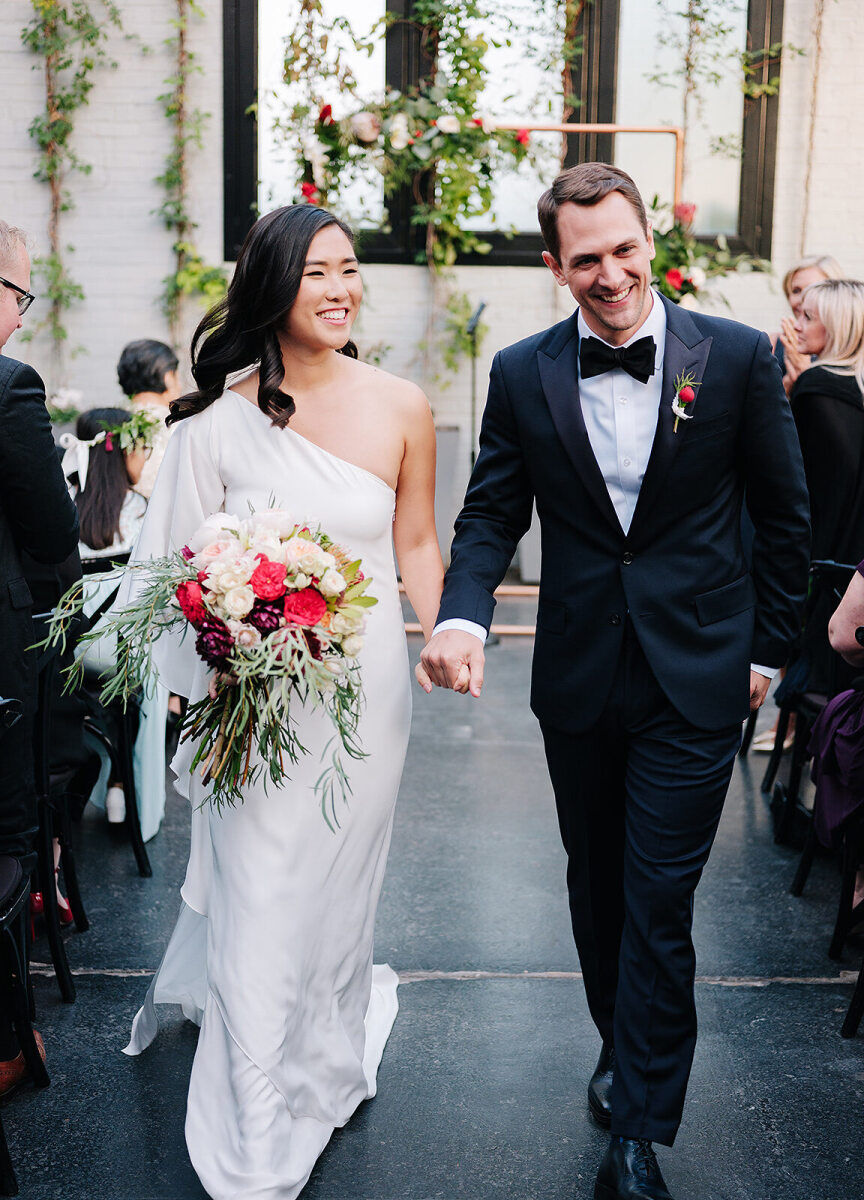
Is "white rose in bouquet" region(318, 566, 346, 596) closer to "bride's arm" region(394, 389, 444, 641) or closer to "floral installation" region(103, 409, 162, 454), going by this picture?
"bride's arm" region(394, 389, 444, 641)

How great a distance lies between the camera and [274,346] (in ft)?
9.88

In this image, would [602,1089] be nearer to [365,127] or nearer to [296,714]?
[296,714]

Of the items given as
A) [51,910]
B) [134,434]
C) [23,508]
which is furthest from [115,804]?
[23,508]

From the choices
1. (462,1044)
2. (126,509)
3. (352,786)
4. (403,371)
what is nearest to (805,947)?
(462,1044)

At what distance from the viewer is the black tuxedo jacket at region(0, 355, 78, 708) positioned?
9.97 ft

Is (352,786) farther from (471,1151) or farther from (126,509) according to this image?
(126,509)

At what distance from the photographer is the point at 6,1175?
2.71 metres

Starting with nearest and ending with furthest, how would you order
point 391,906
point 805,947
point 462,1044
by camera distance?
point 462,1044 → point 805,947 → point 391,906

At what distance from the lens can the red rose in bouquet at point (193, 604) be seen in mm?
2518

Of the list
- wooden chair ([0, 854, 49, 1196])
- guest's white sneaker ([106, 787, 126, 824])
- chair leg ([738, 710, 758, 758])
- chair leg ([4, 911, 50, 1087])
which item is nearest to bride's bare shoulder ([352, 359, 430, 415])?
wooden chair ([0, 854, 49, 1196])

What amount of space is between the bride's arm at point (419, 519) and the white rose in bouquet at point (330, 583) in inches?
23.5

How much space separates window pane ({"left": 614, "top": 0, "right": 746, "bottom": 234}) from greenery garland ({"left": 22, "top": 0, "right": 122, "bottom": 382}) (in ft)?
12.4

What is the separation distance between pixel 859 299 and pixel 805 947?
2.40 metres

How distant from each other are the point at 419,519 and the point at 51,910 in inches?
59.0
